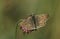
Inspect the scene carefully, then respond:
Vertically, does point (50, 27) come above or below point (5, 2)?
below

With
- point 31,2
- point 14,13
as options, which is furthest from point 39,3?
point 14,13

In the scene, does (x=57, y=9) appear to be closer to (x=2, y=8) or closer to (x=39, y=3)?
(x=39, y=3)
